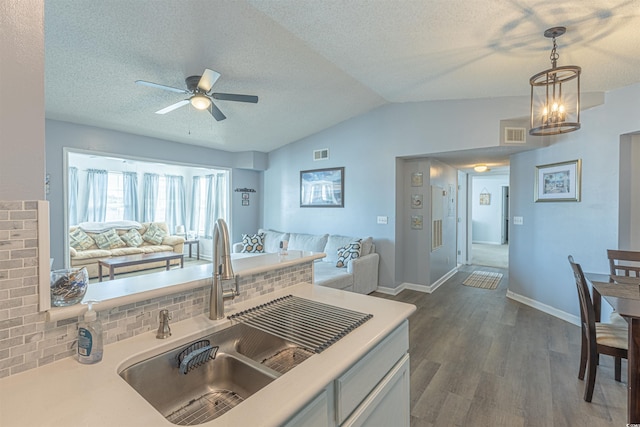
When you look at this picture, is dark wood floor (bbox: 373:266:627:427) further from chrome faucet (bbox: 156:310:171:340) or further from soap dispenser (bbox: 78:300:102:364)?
soap dispenser (bbox: 78:300:102:364)

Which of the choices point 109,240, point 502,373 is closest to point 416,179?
point 502,373

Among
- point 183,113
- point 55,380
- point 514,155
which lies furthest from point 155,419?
point 514,155

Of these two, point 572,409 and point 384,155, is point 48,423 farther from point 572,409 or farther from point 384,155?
point 384,155

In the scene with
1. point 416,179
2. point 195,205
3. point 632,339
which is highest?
point 416,179

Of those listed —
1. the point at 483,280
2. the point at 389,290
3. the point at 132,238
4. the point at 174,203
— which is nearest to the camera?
the point at 389,290

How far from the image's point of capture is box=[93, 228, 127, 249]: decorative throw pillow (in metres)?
6.17

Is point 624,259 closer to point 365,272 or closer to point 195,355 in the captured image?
point 365,272

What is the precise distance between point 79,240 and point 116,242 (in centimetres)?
62

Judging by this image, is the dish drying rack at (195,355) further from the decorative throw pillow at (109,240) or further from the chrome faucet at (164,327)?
the decorative throw pillow at (109,240)

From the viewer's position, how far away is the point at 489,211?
9.86m

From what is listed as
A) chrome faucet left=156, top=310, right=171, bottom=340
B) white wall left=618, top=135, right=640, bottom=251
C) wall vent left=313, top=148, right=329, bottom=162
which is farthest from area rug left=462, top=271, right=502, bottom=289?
chrome faucet left=156, top=310, right=171, bottom=340

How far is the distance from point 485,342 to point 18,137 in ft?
11.7

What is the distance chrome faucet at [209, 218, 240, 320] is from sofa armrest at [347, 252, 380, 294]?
286cm

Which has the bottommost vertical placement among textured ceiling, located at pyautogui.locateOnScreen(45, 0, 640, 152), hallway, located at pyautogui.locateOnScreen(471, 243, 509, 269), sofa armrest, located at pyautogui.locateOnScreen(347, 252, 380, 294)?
hallway, located at pyautogui.locateOnScreen(471, 243, 509, 269)
